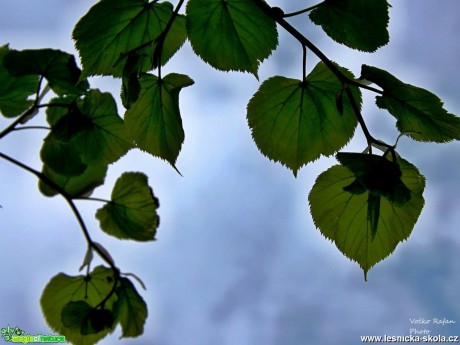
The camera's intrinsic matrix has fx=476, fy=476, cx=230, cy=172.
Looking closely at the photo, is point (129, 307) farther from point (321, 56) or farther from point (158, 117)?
point (321, 56)

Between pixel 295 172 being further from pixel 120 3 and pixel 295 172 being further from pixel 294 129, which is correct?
pixel 120 3

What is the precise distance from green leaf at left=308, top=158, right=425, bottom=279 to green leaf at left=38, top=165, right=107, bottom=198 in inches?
9.2

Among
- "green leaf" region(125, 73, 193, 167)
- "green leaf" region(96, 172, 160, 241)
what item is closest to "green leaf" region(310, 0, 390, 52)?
"green leaf" region(125, 73, 193, 167)

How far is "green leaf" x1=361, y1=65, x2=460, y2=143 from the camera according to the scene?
0.41 m

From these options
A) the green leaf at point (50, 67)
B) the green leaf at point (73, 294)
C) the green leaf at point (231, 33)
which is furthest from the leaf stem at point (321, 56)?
the green leaf at point (73, 294)

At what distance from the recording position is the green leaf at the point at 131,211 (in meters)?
0.49

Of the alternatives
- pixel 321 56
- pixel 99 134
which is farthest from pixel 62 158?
pixel 321 56

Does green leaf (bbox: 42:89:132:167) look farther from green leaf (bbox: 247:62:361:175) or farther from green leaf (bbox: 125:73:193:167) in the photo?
green leaf (bbox: 247:62:361:175)

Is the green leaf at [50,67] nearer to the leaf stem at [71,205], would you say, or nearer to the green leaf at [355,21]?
the leaf stem at [71,205]

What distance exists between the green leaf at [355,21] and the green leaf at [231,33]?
4 centimetres

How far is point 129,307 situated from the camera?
460mm

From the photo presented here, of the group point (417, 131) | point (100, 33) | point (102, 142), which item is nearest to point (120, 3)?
point (100, 33)

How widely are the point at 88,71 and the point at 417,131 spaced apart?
305 millimetres

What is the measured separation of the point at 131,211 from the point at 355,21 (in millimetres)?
→ 292
